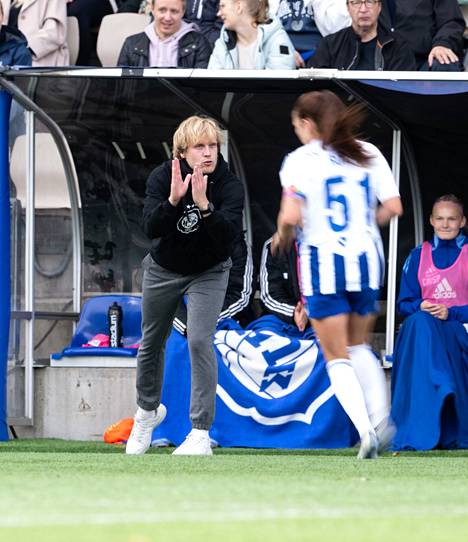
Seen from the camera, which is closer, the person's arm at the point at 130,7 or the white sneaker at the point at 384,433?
the white sneaker at the point at 384,433

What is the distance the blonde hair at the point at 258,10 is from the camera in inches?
364

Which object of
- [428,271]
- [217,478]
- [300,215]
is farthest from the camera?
[428,271]

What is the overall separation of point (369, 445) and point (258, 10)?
165 inches

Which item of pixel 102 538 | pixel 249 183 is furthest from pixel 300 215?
pixel 249 183

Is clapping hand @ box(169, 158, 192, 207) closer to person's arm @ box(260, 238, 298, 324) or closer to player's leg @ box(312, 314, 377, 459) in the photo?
player's leg @ box(312, 314, 377, 459)

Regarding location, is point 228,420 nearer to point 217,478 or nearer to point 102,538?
point 217,478

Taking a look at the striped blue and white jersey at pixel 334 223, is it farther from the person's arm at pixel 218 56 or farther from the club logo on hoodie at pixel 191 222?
the person's arm at pixel 218 56

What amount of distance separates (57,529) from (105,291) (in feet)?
23.3


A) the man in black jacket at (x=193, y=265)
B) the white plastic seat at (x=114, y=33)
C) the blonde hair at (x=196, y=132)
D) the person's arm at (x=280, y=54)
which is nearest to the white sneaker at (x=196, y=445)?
the man in black jacket at (x=193, y=265)

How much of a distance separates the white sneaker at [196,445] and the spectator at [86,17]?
475 cm

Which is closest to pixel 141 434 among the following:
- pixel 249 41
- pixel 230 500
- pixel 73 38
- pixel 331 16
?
pixel 230 500

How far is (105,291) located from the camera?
34.0 ft

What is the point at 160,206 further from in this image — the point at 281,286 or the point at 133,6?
the point at 133,6

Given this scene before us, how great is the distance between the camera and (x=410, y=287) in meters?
9.05
